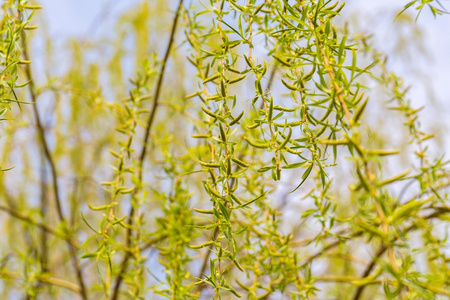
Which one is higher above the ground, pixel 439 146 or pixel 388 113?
pixel 388 113

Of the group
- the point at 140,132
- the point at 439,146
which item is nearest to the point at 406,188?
the point at 439,146

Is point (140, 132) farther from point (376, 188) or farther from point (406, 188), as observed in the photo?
point (376, 188)

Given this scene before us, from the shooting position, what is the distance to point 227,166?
1.08 ft

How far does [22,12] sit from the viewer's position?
43 centimetres

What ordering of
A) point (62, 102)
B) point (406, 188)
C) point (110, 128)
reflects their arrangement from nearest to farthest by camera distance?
point (406, 188)
point (110, 128)
point (62, 102)

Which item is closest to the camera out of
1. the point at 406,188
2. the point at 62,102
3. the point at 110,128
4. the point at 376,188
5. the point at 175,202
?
the point at 376,188

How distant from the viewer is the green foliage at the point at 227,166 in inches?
11.9

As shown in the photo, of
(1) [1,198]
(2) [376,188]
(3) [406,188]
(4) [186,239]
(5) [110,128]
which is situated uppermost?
(5) [110,128]

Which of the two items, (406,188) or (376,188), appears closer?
(376,188)

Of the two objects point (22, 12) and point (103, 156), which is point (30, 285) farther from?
point (103, 156)

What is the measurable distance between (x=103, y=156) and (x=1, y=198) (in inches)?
15.1

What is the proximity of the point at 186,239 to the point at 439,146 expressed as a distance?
1.40 metres

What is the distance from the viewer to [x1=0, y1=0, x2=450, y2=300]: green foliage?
11.9 inches

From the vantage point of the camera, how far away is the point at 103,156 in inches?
69.6
